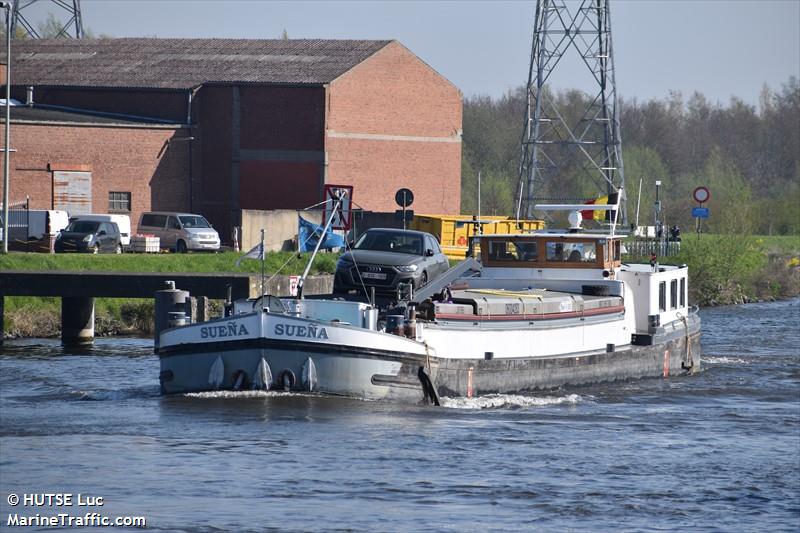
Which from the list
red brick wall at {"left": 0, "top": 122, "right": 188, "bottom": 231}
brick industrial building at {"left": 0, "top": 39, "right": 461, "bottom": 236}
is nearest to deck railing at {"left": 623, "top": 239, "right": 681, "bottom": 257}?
brick industrial building at {"left": 0, "top": 39, "right": 461, "bottom": 236}

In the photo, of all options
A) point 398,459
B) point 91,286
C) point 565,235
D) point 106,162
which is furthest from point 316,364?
point 106,162

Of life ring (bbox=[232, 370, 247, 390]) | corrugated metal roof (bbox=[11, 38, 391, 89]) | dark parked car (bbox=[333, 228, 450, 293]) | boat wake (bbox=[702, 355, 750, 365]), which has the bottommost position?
boat wake (bbox=[702, 355, 750, 365])

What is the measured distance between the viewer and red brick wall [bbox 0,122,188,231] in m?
57.9

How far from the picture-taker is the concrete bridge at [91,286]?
36.2 metres

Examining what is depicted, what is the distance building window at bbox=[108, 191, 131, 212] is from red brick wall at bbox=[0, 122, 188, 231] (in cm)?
19

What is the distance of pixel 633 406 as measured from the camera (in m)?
28.2

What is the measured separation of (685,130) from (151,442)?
127052 mm

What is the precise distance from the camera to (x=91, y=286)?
119 ft

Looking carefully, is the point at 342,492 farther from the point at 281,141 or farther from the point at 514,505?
the point at 281,141

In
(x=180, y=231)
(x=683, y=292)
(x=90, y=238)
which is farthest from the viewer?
(x=180, y=231)

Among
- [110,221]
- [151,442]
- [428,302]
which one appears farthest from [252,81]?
[151,442]

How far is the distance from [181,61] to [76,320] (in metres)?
30.3

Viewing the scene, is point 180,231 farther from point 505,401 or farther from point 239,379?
point 239,379

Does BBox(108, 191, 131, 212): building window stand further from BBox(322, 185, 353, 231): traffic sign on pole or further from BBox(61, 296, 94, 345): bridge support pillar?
BBox(322, 185, 353, 231): traffic sign on pole
